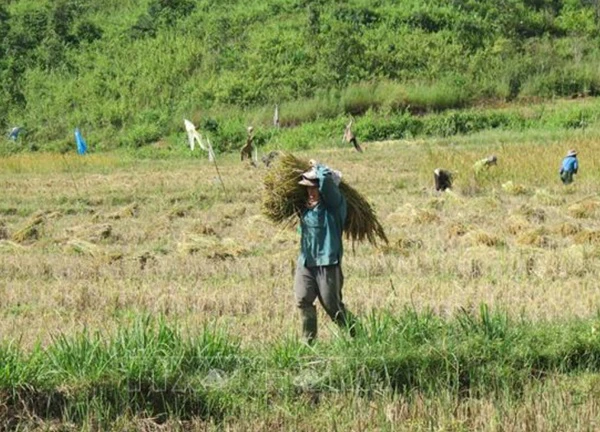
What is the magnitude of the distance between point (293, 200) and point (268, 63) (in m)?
28.0

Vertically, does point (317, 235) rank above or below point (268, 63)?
below

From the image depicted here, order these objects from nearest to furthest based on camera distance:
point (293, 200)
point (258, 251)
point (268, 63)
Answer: point (293, 200)
point (258, 251)
point (268, 63)

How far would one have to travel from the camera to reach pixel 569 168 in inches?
607

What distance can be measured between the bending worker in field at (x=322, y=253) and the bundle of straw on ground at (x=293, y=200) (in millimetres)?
253

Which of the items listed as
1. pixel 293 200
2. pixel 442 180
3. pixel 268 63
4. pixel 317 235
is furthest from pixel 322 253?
pixel 268 63

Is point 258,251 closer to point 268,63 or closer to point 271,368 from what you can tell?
point 271,368

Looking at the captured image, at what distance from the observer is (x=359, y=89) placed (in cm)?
3219

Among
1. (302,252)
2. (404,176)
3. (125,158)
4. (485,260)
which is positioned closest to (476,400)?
(302,252)

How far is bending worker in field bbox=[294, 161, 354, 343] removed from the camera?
5.75 meters

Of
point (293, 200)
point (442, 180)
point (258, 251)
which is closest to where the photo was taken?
point (293, 200)

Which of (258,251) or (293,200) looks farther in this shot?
(258,251)

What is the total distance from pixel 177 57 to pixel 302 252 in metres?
30.9

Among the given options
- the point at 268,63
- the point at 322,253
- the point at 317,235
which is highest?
the point at 268,63

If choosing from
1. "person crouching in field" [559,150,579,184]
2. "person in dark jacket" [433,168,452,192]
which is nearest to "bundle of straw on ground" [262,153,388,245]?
"person in dark jacket" [433,168,452,192]
